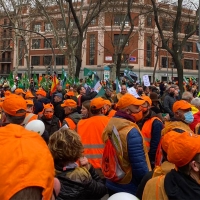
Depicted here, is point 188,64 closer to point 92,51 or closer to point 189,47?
point 189,47

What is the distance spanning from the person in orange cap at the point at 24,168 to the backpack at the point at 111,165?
2195 mm

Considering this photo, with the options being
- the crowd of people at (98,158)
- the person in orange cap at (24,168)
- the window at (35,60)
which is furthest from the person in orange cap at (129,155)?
the window at (35,60)

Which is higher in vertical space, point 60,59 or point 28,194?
point 60,59

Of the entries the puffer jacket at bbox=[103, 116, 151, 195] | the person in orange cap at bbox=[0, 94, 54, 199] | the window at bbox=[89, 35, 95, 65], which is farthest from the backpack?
the window at bbox=[89, 35, 95, 65]

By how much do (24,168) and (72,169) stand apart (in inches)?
57.6

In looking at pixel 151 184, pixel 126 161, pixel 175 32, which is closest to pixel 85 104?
pixel 126 161

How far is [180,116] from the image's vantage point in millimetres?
4734

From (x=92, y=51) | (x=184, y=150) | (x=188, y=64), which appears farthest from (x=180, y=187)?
(x=188, y=64)

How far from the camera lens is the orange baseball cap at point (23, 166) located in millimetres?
1431

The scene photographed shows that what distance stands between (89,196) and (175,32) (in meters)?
13.1

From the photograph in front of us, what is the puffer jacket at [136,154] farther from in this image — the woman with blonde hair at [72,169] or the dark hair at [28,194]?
the dark hair at [28,194]

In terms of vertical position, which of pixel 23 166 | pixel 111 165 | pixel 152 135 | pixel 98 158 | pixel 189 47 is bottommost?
pixel 98 158

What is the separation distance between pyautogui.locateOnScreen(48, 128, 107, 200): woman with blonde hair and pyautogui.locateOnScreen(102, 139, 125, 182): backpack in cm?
67

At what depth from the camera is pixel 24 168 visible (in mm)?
1456
